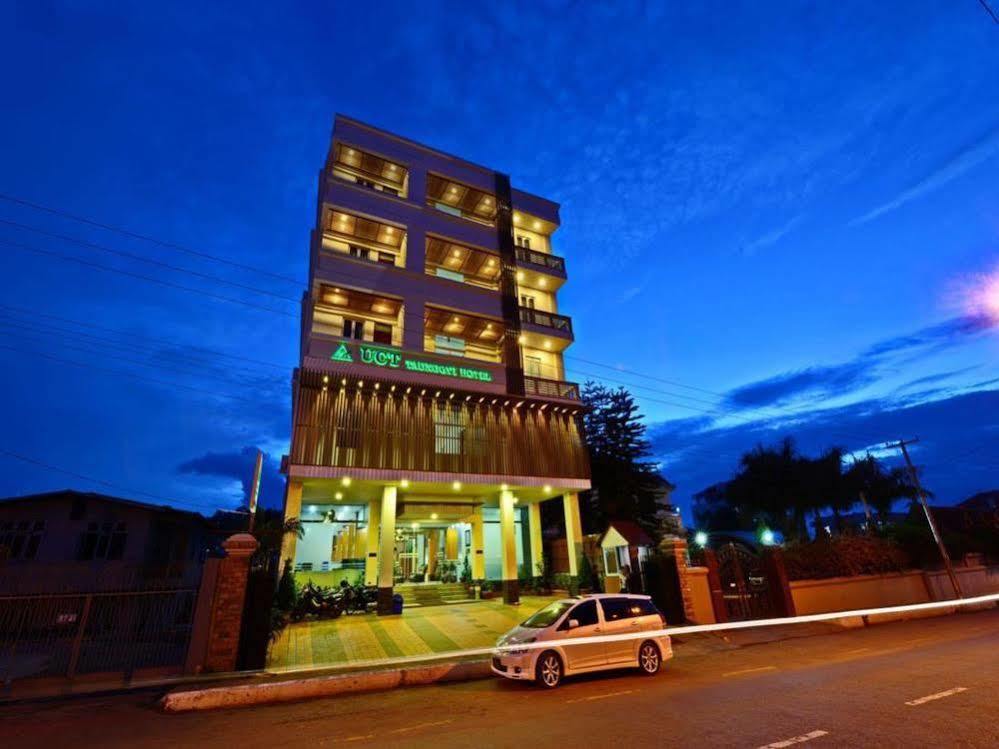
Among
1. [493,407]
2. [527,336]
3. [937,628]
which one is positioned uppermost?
[527,336]

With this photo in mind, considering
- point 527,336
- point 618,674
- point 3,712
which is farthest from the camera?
point 527,336

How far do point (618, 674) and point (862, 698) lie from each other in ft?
14.2

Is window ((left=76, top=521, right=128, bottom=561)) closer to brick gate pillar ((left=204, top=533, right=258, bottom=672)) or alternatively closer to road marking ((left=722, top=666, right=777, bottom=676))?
brick gate pillar ((left=204, top=533, right=258, bottom=672))

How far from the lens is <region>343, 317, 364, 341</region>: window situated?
23719 millimetres

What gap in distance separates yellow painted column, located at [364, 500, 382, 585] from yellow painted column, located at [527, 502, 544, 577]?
829cm

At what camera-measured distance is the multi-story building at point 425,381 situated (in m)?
20.5

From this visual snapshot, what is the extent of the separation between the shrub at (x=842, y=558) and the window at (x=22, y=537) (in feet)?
88.5

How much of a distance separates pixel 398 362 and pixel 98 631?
549 inches

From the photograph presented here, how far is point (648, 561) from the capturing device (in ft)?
53.5

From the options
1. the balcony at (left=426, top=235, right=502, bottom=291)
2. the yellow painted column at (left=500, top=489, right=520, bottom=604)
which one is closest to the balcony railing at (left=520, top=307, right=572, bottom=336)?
the balcony at (left=426, top=235, right=502, bottom=291)

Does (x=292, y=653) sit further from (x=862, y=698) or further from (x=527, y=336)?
(x=527, y=336)

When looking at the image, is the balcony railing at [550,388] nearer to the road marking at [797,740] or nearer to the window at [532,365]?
the window at [532,365]

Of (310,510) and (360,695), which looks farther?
(310,510)

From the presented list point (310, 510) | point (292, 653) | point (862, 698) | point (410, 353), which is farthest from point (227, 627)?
point (310, 510)
